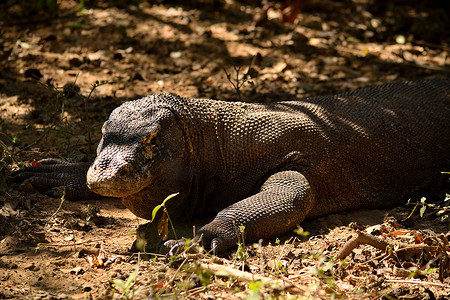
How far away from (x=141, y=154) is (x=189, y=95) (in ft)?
9.20

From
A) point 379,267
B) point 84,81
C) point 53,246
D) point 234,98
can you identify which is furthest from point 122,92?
point 379,267

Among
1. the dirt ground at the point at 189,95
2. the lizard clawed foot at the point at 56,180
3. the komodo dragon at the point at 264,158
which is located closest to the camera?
the dirt ground at the point at 189,95

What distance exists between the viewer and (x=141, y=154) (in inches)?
151


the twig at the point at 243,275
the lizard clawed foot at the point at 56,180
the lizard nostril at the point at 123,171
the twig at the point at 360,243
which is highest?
the lizard nostril at the point at 123,171

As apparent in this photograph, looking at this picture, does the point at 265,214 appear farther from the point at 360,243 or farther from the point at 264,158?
the point at 360,243

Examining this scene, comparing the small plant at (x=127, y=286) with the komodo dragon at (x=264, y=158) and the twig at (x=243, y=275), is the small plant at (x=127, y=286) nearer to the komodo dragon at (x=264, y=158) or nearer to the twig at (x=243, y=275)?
the twig at (x=243, y=275)

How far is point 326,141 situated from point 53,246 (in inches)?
90.6

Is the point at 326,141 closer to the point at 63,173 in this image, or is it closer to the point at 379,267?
the point at 379,267

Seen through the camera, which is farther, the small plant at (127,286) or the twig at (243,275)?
the twig at (243,275)

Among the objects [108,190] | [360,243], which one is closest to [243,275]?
[360,243]

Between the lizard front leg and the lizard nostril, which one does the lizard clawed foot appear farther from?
the lizard front leg

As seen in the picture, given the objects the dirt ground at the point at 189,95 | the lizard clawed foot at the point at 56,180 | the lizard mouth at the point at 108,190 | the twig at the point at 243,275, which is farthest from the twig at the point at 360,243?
the lizard clawed foot at the point at 56,180

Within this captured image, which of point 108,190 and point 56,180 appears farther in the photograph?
point 56,180

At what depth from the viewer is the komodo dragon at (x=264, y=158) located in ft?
12.7
